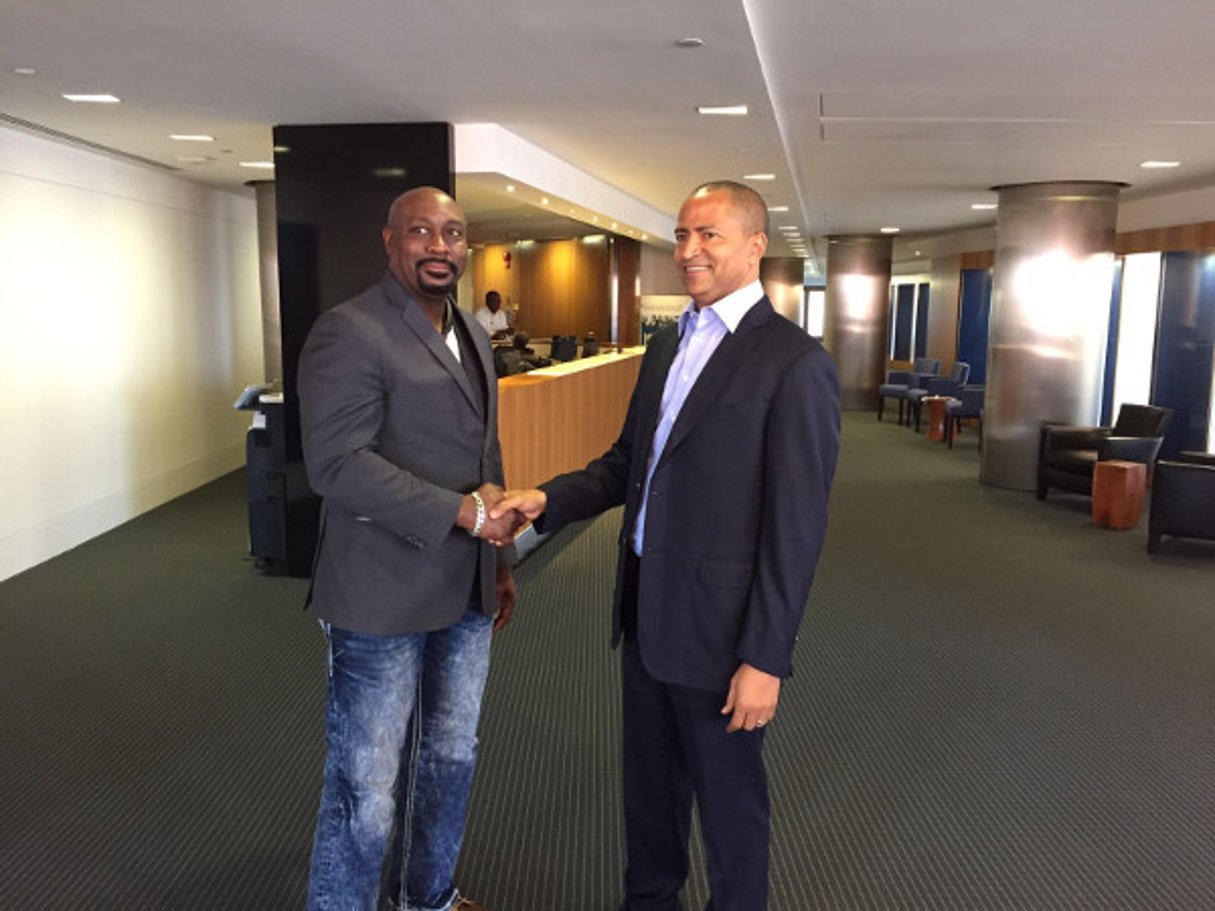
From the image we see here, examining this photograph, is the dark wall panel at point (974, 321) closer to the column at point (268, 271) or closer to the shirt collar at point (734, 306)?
the column at point (268, 271)

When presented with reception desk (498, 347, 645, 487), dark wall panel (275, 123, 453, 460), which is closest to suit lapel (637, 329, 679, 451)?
reception desk (498, 347, 645, 487)

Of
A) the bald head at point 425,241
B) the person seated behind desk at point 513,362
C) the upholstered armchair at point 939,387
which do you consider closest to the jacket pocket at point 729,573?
the bald head at point 425,241

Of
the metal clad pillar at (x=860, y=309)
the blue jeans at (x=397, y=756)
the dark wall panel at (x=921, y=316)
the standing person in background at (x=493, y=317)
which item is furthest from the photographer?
the dark wall panel at (x=921, y=316)

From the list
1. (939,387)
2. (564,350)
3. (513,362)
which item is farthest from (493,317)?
(939,387)

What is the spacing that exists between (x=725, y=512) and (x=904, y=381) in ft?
57.6

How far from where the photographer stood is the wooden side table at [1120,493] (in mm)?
9211

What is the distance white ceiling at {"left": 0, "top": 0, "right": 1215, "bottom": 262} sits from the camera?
4.39 meters

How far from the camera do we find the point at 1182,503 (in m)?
8.23

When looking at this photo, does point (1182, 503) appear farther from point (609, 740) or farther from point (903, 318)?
point (903, 318)

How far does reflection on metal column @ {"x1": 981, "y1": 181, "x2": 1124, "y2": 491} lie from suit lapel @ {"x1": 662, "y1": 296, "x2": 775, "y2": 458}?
371 inches

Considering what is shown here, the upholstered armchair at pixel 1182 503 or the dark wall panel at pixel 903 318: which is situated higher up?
the dark wall panel at pixel 903 318

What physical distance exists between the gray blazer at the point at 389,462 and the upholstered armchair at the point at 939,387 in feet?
47.9

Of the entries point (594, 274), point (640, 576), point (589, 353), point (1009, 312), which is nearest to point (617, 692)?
point (640, 576)

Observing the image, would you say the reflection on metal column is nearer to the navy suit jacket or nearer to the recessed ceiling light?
the recessed ceiling light
